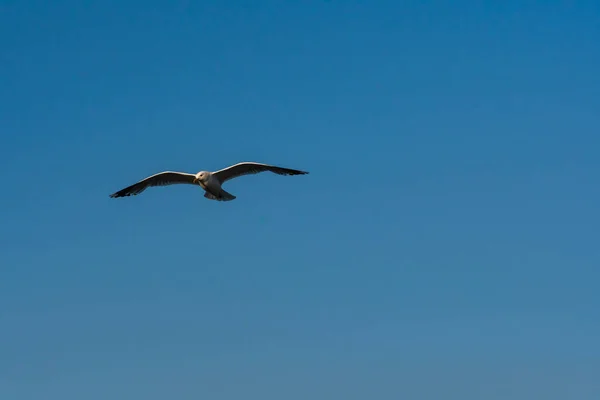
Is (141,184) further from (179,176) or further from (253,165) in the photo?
(253,165)

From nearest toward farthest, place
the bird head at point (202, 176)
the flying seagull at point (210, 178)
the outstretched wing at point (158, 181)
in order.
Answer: the bird head at point (202, 176)
the flying seagull at point (210, 178)
the outstretched wing at point (158, 181)

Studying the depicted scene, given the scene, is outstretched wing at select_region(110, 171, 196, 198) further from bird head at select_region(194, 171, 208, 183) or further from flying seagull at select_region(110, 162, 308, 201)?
bird head at select_region(194, 171, 208, 183)

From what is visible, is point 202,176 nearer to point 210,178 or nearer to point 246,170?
point 210,178

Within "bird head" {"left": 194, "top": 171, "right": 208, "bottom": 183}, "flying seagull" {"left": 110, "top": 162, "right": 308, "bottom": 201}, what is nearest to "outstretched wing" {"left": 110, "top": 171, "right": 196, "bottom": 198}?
"flying seagull" {"left": 110, "top": 162, "right": 308, "bottom": 201}

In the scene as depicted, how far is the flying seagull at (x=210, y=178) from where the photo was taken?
4316 cm

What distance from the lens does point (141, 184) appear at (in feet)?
152

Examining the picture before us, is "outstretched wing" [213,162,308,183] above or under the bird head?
above

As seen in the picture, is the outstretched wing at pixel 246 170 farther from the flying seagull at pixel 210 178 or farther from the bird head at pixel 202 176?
the bird head at pixel 202 176

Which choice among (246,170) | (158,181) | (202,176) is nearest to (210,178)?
(202,176)

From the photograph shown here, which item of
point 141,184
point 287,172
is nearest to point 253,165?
point 287,172

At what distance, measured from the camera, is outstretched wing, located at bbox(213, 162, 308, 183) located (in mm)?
43688

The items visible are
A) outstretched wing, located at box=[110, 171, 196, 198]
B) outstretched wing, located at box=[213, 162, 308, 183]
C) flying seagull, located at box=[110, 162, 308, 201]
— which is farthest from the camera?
outstretched wing, located at box=[110, 171, 196, 198]

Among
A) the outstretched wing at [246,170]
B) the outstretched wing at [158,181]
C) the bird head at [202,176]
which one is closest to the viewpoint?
the bird head at [202,176]

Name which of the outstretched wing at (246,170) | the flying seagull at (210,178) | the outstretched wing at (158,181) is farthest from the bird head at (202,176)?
the outstretched wing at (158,181)
